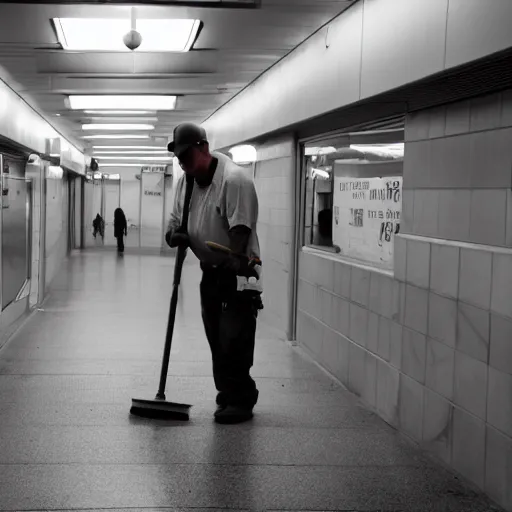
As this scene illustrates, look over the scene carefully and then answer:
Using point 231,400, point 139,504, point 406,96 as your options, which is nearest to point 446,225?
point 406,96

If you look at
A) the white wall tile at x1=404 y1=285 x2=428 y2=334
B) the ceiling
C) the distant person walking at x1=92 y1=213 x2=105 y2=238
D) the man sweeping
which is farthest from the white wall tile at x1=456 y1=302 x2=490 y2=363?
the distant person walking at x1=92 y1=213 x2=105 y2=238

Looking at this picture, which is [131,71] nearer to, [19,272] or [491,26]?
[19,272]

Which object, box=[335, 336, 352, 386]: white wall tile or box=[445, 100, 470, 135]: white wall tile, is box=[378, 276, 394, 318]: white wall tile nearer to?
box=[335, 336, 352, 386]: white wall tile

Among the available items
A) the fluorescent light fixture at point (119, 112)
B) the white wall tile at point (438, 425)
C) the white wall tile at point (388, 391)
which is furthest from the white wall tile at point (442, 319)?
the fluorescent light fixture at point (119, 112)

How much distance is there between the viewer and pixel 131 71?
301 inches

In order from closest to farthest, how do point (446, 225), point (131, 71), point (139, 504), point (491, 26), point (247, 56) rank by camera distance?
1. point (491, 26)
2. point (139, 504)
3. point (446, 225)
4. point (247, 56)
5. point (131, 71)

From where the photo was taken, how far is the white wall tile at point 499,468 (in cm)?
367

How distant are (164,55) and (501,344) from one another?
4.34 m

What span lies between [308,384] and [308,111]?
207 centimetres

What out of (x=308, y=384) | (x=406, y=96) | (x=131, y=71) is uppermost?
(x=131, y=71)

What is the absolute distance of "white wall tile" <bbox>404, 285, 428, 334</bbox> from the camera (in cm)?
470

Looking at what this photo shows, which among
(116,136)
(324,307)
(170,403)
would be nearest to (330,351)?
(324,307)

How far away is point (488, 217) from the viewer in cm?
398

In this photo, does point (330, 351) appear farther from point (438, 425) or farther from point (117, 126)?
point (117, 126)
